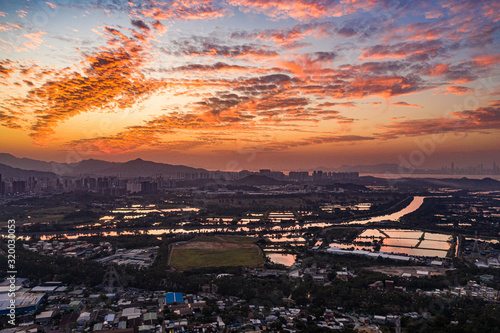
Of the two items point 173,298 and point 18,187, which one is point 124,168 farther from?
point 173,298

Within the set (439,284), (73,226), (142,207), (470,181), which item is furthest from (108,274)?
(470,181)

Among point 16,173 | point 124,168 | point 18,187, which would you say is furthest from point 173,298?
point 124,168

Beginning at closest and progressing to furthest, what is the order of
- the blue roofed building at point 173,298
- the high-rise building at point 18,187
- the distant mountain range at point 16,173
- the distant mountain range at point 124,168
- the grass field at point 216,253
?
the blue roofed building at point 173,298 → the grass field at point 216,253 → the high-rise building at point 18,187 → the distant mountain range at point 16,173 → the distant mountain range at point 124,168

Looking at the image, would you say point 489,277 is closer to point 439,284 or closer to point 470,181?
point 439,284

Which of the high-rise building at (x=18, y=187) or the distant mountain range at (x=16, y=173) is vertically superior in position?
the distant mountain range at (x=16, y=173)

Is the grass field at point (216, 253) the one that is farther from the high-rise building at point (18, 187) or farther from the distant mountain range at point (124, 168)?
the distant mountain range at point (124, 168)

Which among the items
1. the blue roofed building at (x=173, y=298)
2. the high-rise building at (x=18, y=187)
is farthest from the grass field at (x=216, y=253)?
the high-rise building at (x=18, y=187)

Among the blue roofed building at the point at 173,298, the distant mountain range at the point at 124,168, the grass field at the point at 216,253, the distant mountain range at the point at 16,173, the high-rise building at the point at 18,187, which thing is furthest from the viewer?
the distant mountain range at the point at 124,168
